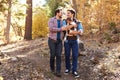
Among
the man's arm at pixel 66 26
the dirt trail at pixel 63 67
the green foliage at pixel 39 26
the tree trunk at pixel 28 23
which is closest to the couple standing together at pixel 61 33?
the man's arm at pixel 66 26

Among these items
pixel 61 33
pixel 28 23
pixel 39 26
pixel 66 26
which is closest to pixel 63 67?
pixel 61 33

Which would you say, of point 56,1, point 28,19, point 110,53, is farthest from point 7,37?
point 110,53

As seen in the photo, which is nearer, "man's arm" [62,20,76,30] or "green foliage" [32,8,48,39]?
"man's arm" [62,20,76,30]

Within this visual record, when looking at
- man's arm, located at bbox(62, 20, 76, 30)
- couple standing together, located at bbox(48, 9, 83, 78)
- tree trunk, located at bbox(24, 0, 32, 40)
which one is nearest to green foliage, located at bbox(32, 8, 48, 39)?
tree trunk, located at bbox(24, 0, 32, 40)

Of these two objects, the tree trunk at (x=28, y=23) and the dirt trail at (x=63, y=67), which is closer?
the dirt trail at (x=63, y=67)

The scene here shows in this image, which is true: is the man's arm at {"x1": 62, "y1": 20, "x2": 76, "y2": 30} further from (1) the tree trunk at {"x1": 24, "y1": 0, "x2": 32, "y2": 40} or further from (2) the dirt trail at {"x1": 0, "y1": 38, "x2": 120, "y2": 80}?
(1) the tree trunk at {"x1": 24, "y1": 0, "x2": 32, "y2": 40}

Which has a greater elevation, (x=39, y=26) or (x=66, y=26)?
(x=66, y=26)

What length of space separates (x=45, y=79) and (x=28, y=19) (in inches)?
551

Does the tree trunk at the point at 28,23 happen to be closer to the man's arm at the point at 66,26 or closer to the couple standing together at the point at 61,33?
the couple standing together at the point at 61,33

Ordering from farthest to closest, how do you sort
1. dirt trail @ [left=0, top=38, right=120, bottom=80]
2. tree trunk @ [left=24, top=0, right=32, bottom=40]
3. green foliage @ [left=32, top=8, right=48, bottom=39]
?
green foliage @ [left=32, top=8, right=48, bottom=39] → tree trunk @ [left=24, top=0, right=32, bottom=40] → dirt trail @ [left=0, top=38, right=120, bottom=80]

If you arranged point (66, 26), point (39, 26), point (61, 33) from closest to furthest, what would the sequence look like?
point (66, 26) < point (61, 33) < point (39, 26)

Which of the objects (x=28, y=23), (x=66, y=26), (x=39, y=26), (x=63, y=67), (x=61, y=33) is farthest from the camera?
(x=39, y=26)

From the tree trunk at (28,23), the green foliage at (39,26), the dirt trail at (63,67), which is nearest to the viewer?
the dirt trail at (63,67)

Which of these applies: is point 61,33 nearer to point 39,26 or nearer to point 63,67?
point 63,67
